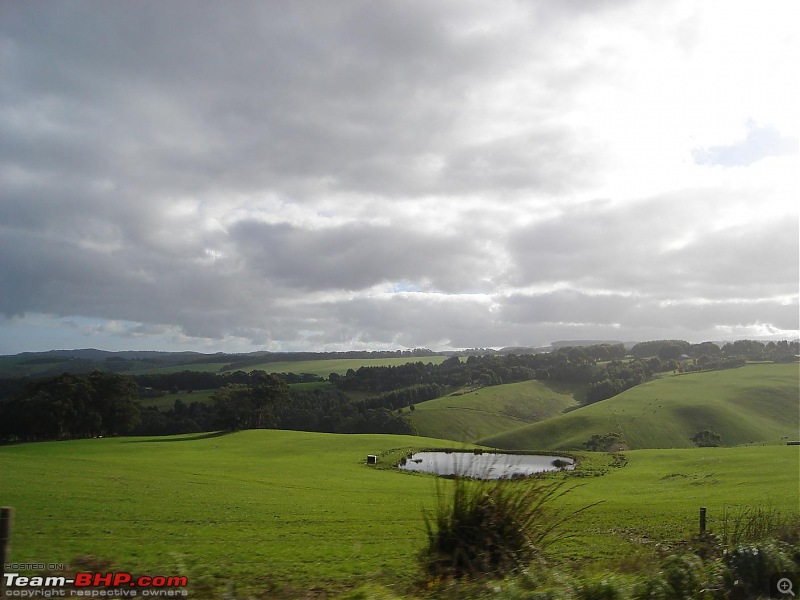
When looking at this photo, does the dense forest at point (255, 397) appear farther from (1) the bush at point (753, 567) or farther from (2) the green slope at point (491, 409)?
(1) the bush at point (753, 567)

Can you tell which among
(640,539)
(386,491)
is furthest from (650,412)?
(640,539)

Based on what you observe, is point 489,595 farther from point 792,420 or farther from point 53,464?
point 792,420

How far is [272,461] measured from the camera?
5475 cm

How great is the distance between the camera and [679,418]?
10294 cm

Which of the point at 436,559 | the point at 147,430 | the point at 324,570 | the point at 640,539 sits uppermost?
the point at 436,559

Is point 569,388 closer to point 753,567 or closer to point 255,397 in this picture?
point 255,397

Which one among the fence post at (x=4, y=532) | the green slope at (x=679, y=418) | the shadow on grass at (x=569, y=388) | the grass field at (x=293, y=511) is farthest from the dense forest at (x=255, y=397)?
the fence post at (x=4, y=532)

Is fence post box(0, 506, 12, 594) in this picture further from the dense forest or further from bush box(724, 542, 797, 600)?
the dense forest

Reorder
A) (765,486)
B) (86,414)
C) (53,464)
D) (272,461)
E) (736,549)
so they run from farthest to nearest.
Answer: (86,414) → (272,461) → (53,464) → (765,486) → (736,549)

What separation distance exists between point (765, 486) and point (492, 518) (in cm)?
3272

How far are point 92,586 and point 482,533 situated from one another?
269 inches

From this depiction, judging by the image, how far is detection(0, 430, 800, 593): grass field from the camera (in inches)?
551

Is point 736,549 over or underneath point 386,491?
over

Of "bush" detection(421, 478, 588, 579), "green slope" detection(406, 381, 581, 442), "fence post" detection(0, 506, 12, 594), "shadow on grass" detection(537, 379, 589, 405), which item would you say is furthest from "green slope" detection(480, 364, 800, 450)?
"fence post" detection(0, 506, 12, 594)
